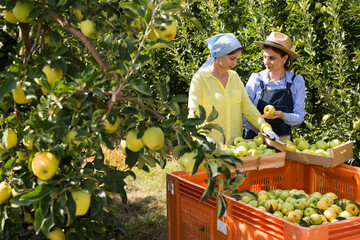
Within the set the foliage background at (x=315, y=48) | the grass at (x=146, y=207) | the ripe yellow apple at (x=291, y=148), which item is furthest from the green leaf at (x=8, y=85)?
the foliage background at (x=315, y=48)

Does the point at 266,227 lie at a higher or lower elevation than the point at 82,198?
lower

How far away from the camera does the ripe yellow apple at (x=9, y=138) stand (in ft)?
4.52

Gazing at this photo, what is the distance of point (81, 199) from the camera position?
48.2 inches

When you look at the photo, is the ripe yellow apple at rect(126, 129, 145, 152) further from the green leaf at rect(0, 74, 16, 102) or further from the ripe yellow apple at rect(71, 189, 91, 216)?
the green leaf at rect(0, 74, 16, 102)

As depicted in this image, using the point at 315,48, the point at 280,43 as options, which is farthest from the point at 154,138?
the point at 315,48

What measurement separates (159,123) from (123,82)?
0.29m

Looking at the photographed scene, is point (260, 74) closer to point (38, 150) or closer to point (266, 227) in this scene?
point (266, 227)

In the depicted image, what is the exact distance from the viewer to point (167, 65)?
17.8ft

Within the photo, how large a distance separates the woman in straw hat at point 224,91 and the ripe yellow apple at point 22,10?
160cm

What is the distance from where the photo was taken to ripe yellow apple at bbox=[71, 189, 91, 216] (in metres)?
1.22

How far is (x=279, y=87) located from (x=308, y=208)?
1.34m

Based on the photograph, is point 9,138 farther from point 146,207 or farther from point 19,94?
point 146,207

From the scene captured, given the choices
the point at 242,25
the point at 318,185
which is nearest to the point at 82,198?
the point at 318,185

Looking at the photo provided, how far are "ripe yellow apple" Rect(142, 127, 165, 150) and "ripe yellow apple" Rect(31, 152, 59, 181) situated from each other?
32 centimetres
